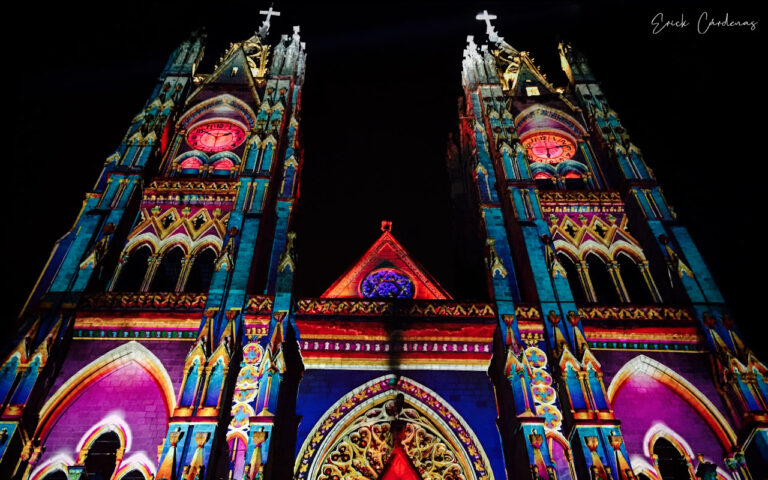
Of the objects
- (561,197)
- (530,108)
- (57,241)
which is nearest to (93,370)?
(57,241)

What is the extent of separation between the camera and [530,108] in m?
24.1

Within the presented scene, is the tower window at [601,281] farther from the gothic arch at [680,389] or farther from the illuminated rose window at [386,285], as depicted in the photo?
the illuminated rose window at [386,285]

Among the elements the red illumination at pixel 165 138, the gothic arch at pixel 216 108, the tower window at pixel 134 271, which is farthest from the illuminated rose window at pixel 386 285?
the red illumination at pixel 165 138

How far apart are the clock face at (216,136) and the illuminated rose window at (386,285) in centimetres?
773

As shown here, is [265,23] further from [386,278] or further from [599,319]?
[599,319]

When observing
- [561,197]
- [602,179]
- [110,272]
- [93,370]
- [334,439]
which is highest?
[602,179]

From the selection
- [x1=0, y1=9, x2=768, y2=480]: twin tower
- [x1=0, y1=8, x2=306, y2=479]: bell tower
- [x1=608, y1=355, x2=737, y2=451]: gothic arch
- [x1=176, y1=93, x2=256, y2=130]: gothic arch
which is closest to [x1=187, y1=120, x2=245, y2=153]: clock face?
[x1=176, y1=93, x2=256, y2=130]: gothic arch

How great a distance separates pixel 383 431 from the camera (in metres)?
13.6

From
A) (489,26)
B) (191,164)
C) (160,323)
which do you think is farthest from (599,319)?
(489,26)

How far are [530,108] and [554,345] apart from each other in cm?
1298

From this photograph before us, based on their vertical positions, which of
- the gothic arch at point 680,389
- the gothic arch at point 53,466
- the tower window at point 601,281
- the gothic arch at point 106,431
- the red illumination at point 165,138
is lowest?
the gothic arch at point 53,466

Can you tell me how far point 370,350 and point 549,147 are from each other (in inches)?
486

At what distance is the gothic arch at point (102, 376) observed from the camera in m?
12.7

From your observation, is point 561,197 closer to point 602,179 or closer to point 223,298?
point 602,179
